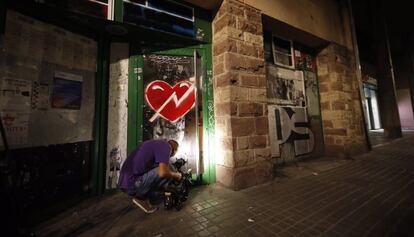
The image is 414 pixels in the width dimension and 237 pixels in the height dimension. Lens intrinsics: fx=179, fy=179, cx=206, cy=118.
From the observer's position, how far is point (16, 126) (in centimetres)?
A: 232

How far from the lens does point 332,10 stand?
19.6ft

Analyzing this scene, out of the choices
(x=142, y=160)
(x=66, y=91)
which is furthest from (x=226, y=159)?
(x=66, y=91)

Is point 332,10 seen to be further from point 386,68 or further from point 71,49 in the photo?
point 71,49

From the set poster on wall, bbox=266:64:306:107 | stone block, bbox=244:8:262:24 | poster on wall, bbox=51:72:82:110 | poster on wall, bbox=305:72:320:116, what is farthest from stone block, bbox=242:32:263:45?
poster on wall, bbox=51:72:82:110

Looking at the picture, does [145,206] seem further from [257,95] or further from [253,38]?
[253,38]

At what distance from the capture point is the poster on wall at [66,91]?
2.69 meters

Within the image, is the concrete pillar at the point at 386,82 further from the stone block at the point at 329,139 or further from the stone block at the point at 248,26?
the stone block at the point at 248,26

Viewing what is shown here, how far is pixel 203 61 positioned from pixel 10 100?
9.78 ft

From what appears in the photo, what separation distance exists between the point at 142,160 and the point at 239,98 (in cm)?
200

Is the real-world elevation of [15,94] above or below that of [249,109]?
above

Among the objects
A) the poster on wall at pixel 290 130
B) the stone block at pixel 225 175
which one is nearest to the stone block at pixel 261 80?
the poster on wall at pixel 290 130

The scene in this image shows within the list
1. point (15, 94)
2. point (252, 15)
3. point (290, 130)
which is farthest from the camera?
point (290, 130)

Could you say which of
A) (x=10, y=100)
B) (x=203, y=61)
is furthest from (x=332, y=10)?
(x=10, y=100)

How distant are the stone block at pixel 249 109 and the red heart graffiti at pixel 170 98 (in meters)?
0.94
